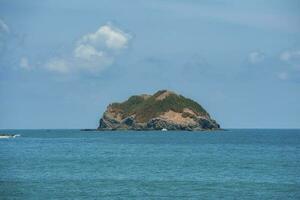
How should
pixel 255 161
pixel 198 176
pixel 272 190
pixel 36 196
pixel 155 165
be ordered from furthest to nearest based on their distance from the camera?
pixel 255 161 < pixel 155 165 < pixel 198 176 < pixel 272 190 < pixel 36 196

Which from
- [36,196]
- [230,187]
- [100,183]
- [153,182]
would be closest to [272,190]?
[230,187]

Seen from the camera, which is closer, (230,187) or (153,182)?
(230,187)

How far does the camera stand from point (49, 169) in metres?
93.2

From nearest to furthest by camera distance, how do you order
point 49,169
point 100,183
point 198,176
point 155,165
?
point 100,183 → point 198,176 → point 49,169 → point 155,165

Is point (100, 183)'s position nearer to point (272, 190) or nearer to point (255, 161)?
point (272, 190)

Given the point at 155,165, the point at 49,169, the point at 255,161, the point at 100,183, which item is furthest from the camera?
the point at 255,161

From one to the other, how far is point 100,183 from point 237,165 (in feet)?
116

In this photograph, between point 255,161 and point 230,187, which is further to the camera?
point 255,161

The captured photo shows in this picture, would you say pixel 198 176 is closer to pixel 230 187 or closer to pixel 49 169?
pixel 230 187

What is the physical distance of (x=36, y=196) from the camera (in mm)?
62031

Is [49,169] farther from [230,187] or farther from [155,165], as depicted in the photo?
[230,187]

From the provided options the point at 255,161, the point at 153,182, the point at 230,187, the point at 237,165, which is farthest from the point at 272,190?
the point at 255,161

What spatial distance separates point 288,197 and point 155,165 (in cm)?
4161

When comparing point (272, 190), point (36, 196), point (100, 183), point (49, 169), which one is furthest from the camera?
point (49, 169)
